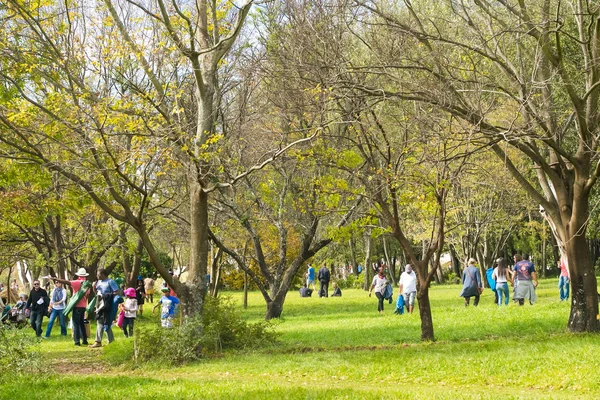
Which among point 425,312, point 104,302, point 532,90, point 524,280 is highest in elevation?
point 532,90

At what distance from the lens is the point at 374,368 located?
1220 centimetres

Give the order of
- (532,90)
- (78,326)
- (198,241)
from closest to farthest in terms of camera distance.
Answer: (532,90) → (198,241) → (78,326)

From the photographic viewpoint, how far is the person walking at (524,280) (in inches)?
851

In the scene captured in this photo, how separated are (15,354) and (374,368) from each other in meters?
5.72

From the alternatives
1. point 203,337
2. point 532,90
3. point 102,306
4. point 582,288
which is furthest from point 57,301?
point 532,90

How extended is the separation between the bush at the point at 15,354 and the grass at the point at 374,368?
21cm

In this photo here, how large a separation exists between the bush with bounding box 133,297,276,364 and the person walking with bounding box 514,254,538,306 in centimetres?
840

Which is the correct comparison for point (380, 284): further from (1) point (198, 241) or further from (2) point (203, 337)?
(2) point (203, 337)

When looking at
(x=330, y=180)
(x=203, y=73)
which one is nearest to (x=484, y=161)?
(x=330, y=180)

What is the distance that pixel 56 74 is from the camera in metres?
15.0

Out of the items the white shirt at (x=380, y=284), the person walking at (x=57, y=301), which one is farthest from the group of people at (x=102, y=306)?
the white shirt at (x=380, y=284)

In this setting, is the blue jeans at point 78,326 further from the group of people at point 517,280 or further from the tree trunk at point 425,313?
the group of people at point 517,280

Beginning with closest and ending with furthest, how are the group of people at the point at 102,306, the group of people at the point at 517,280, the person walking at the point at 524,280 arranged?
the group of people at the point at 102,306 → the person walking at the point at 524,280 → the group of people at the point at 517,280

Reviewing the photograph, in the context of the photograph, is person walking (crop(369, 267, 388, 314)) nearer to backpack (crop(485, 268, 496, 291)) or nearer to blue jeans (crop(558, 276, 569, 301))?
backpack (crop(485, 268, 496, 291))
